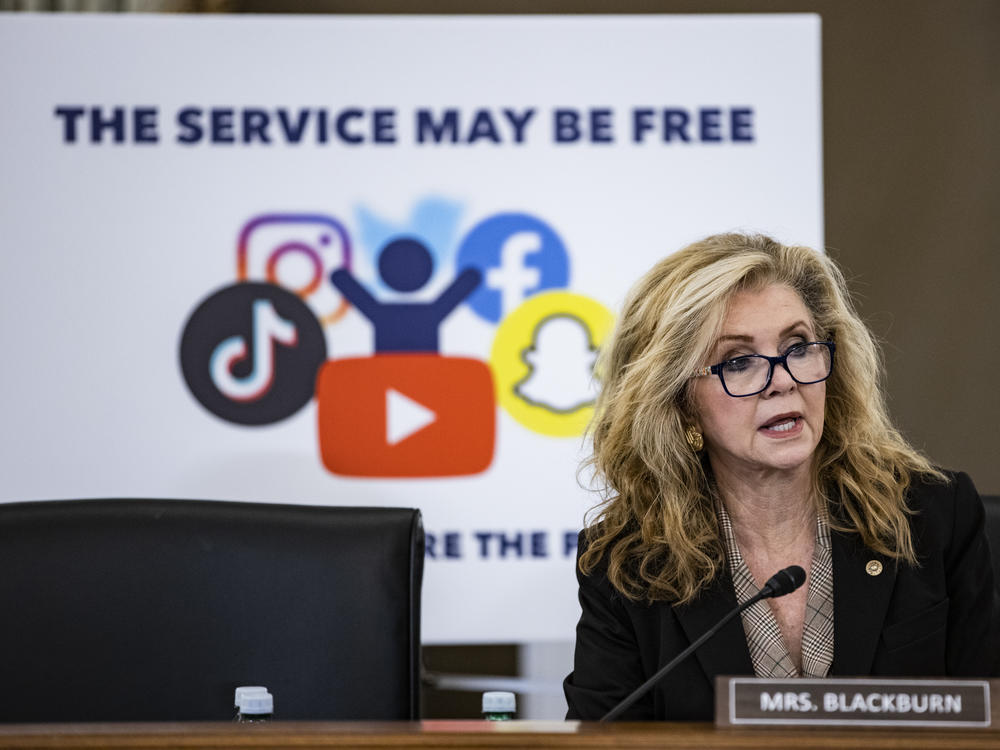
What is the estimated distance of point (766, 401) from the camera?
1.74 metres

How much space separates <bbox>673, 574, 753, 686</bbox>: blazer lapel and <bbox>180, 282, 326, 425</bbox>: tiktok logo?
111 cm

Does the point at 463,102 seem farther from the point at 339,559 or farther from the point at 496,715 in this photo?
A: the point at 496,715

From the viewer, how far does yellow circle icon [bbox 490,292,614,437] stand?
2541 millimetres

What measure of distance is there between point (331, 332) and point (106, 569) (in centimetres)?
103

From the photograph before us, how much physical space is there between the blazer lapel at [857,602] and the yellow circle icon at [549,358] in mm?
879

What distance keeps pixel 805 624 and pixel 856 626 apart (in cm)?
7

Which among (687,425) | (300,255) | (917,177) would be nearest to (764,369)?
(687,425)

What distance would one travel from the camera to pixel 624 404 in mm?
1910

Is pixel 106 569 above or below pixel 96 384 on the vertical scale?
below

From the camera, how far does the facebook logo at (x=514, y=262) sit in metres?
2.55

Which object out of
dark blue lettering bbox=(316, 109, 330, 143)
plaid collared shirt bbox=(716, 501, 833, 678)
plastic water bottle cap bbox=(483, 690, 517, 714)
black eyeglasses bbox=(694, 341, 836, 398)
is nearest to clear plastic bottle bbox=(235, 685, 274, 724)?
plastic water bottle cap bbox=(483, 690, 517, 714)

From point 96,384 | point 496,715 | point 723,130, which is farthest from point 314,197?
point 496,715

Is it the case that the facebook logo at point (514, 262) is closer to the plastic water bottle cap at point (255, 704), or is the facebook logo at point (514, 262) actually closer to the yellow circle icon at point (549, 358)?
the yellow circle icon at point (549, 358)

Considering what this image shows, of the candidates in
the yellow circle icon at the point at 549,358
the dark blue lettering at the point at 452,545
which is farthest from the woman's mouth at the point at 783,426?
the dark blue lettering at the point at 452,545
